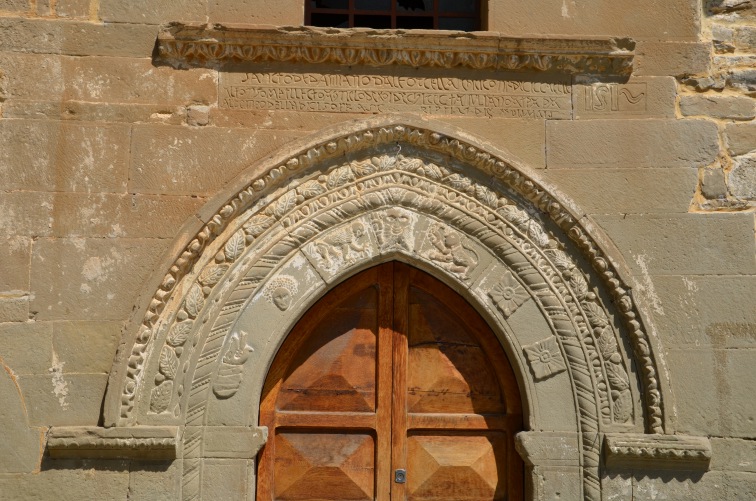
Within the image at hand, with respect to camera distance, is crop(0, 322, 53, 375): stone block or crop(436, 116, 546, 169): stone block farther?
crop(436, 116, 546, 169): stone block

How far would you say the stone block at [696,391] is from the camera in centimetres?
456

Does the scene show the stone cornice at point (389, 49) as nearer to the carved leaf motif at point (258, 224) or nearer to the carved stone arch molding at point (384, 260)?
the carved stone arch molding at point (384, 260)

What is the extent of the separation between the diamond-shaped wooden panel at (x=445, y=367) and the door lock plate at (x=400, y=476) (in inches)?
13.0

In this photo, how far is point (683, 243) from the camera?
15.4 feet

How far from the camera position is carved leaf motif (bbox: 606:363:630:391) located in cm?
458

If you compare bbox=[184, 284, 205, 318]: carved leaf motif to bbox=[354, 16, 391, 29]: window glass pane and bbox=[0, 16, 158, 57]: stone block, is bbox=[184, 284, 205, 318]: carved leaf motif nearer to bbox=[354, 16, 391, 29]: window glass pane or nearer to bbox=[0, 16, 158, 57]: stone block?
bbox=[0, 16, 158, 57]: stone block

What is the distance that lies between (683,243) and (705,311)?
0.38 meters

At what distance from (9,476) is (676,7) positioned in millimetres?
4332

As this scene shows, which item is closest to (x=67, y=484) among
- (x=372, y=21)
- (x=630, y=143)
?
(x=372, y=21)

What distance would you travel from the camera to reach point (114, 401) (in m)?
4.41

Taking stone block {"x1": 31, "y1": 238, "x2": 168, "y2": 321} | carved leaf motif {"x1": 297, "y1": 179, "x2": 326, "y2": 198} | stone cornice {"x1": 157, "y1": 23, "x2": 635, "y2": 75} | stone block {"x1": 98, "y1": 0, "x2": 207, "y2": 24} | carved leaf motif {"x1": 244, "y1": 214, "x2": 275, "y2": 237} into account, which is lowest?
stone block {"x1": 31, "y1": 238, "x2": 168, "y2": 321}

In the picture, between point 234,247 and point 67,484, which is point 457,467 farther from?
point 67,484

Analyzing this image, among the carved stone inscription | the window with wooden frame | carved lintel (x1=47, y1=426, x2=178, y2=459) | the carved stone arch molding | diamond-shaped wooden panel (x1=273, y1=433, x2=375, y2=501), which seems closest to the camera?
carved lintel (x1=47, y1=426, x2=178, y2=459)

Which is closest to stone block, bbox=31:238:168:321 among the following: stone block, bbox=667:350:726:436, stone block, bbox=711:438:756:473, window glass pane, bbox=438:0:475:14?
window glass pane, bbox=438:0:475:14
